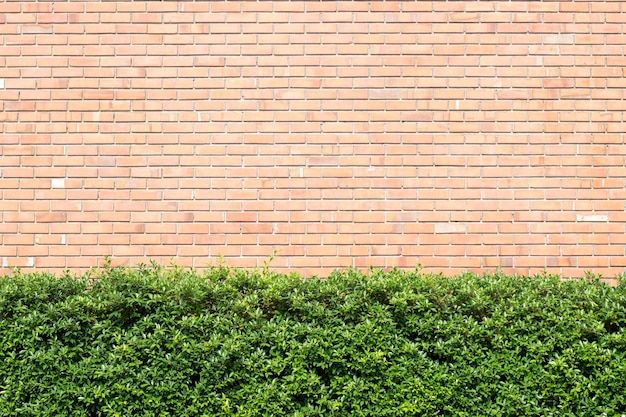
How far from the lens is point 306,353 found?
3949 millimetres

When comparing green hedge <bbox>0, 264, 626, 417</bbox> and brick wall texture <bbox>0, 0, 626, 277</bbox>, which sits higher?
brick wall texture <bbox>0, 0, 626, 277</bbox>

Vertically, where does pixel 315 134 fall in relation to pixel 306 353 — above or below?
above

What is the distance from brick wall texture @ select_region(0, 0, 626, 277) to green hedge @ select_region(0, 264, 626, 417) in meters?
Result: 0.70

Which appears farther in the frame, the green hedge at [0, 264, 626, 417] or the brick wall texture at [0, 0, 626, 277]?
the brick wall texture at [0, 0, 626, 277]

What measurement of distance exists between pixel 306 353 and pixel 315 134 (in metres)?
1.76

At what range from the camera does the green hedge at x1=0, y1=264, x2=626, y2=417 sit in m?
3.92

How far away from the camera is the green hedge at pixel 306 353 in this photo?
3.92 metres

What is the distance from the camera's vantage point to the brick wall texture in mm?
4789

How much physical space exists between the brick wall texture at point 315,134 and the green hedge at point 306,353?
2.29 ft

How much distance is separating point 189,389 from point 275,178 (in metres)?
1.72

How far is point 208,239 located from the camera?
479 centimetres

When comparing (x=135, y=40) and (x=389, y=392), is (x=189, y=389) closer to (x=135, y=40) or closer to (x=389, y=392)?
(x=389, y=392)

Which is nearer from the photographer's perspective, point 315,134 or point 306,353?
point 306,353

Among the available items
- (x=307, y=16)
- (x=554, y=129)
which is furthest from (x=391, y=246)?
(x=307, y=16)
